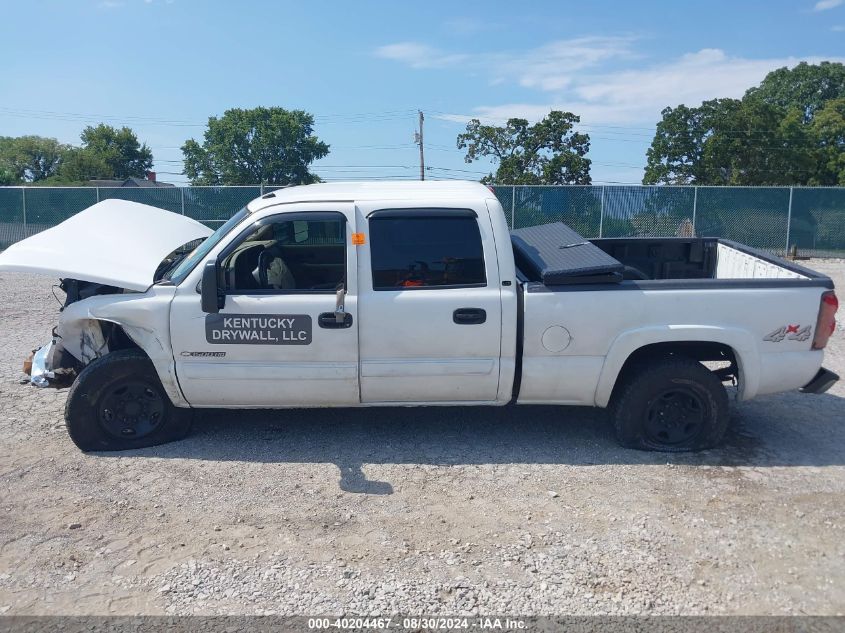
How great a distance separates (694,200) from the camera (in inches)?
770

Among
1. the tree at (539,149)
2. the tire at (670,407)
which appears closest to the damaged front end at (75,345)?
the tire at (670,407)

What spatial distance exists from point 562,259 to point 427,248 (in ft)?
3.25

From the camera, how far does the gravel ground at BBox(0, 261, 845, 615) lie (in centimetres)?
374

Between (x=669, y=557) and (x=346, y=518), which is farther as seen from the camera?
(x=346, y=518)

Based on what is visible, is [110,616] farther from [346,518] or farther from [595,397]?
[595,397]

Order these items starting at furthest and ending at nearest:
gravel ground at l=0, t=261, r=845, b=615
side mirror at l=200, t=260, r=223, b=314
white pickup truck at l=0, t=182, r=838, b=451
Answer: white pickup truck at l=0, t=182, r=838, b=451
side mirror at l=200, t=260, r=223, b=314
gravel ground at l=0, t=261, r=845, b=615

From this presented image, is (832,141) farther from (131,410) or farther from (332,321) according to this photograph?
(131,410)

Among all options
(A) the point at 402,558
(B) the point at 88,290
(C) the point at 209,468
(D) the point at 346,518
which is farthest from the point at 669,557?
(B) the point at 88,290

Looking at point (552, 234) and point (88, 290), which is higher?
point (552, 234)

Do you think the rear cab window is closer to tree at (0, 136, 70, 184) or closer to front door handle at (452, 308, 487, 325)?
front door handle at (452, 308, 487, 325)

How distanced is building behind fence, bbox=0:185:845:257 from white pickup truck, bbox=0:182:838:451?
1428 centimetres

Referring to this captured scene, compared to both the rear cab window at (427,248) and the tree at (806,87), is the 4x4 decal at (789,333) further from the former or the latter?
the tree at (806,87)

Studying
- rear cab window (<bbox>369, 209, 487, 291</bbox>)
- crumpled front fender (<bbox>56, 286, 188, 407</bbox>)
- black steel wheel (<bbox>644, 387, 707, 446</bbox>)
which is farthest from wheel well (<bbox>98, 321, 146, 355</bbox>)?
black steel wheel (<bbox>644, 387, 707, 446</bbox>)

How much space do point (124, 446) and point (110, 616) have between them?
2067 millimetres
